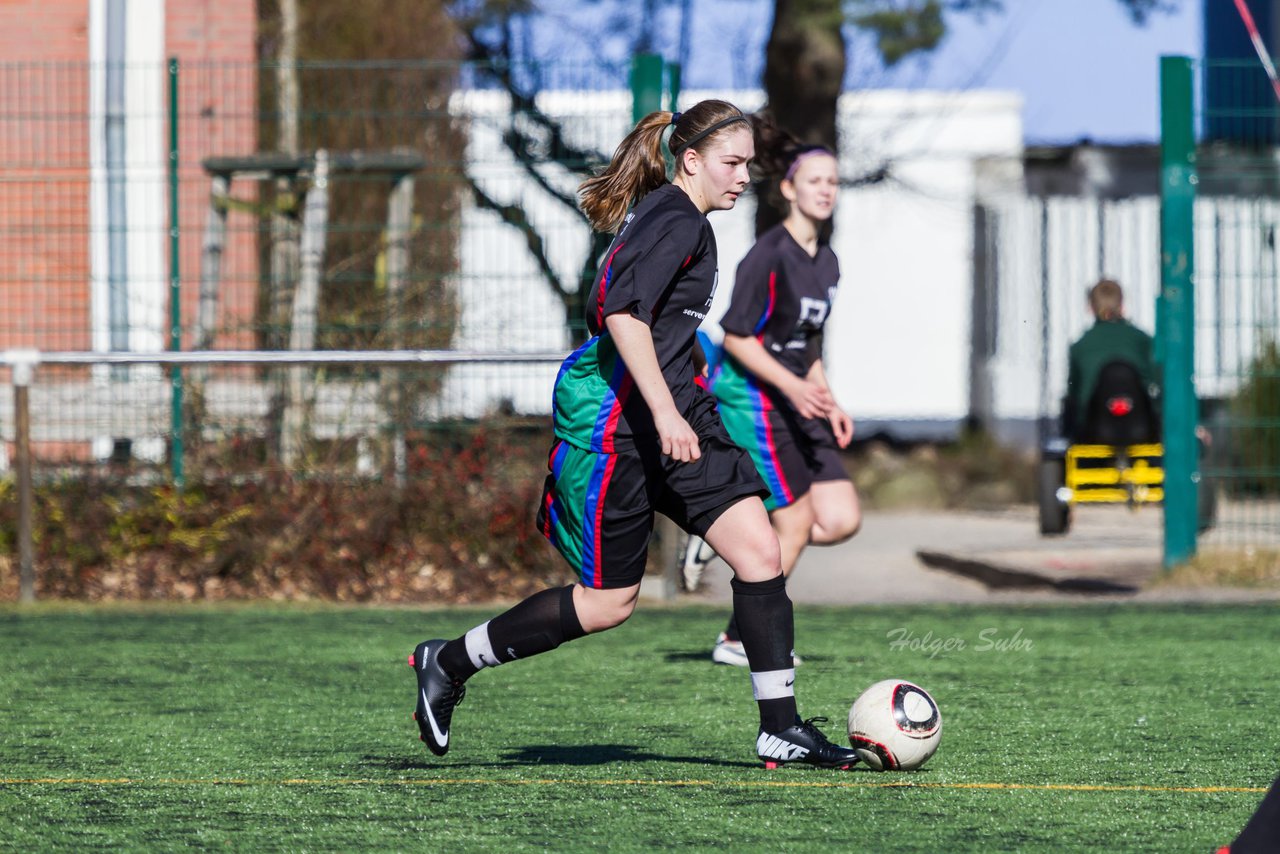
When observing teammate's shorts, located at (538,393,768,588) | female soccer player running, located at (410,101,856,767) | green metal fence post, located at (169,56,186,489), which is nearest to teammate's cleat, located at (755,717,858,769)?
female soccer player running, located at (410,101,856,767)

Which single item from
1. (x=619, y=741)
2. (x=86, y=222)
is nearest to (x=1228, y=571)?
(x=619, y=741)

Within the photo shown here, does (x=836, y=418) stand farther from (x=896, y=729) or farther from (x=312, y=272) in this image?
(x=312, y=272)

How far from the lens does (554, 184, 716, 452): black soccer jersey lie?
4.73 meters

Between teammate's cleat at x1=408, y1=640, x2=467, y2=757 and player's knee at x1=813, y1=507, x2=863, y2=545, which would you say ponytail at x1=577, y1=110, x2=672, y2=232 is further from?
player's knee at x1=813, y1=507, x2=863, y2=545

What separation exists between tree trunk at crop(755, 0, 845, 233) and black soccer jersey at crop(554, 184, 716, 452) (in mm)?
11513

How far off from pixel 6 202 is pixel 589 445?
21.4 ft

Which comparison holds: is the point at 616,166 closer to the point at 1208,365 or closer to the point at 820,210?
the point at 820,210

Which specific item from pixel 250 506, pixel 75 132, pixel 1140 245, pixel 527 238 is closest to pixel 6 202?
pixel 75 132

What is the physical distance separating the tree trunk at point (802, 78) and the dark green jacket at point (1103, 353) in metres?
4.65

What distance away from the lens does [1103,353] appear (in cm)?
1216

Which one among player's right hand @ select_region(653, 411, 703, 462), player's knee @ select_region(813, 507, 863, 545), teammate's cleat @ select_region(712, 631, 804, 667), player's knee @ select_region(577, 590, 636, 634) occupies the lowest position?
teammate's cleat @ select_region(712, 631, 804, 667)

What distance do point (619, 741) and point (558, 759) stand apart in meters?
0.37

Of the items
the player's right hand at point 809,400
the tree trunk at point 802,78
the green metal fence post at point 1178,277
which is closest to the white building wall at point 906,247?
the tree trunk at point 802,78

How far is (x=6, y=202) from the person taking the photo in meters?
10.3
